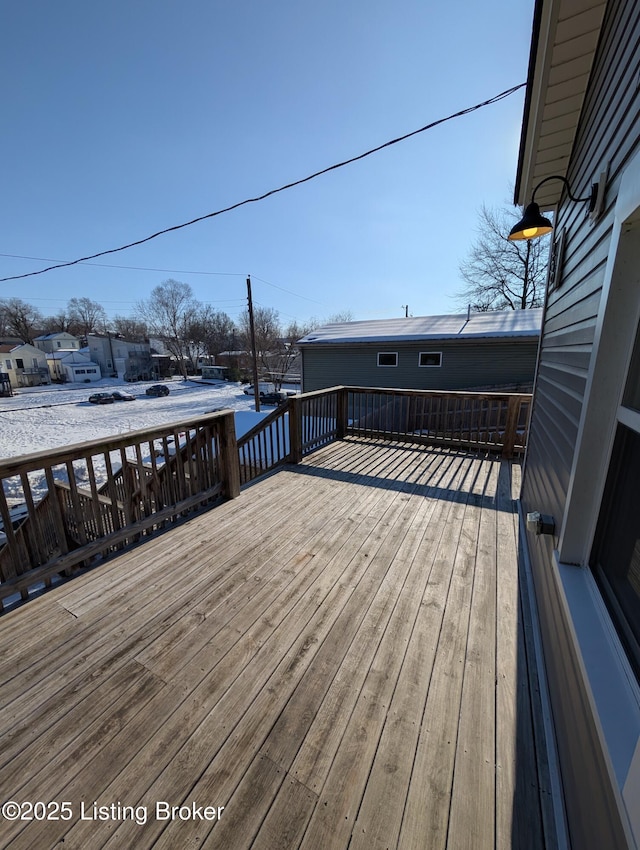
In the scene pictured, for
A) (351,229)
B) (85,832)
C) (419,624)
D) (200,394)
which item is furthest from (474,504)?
(200,394)

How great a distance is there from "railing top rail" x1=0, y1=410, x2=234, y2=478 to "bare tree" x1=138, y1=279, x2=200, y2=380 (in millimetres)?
38763

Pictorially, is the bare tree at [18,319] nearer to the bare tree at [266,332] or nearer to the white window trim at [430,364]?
the bare tree at [266,332]

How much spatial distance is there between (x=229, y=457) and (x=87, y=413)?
22022 mm

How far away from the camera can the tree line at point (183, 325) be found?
28.5 meters

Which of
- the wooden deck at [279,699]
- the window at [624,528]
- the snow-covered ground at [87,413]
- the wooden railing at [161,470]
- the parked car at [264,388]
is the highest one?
the window at [624,528]

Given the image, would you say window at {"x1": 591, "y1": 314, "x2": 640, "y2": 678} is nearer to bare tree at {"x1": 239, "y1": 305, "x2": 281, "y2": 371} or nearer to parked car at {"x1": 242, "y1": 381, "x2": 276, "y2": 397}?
parked car at {"x1": 242, "y1": 381, "x2": 276, "y2": 397}

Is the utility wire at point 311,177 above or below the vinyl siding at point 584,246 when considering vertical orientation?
above

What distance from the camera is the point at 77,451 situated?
210 centimetres

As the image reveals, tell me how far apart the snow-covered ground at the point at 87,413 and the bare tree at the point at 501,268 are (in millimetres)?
13233

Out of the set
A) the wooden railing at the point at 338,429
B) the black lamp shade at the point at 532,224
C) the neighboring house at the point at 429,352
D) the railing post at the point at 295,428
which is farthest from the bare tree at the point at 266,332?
the black lamp shade at the point at 532,224

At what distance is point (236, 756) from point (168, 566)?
1.34 metres

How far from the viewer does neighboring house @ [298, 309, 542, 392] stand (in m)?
9.11

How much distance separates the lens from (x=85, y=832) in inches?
39.5

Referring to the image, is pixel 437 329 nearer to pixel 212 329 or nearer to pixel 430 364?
pixel 430 364
